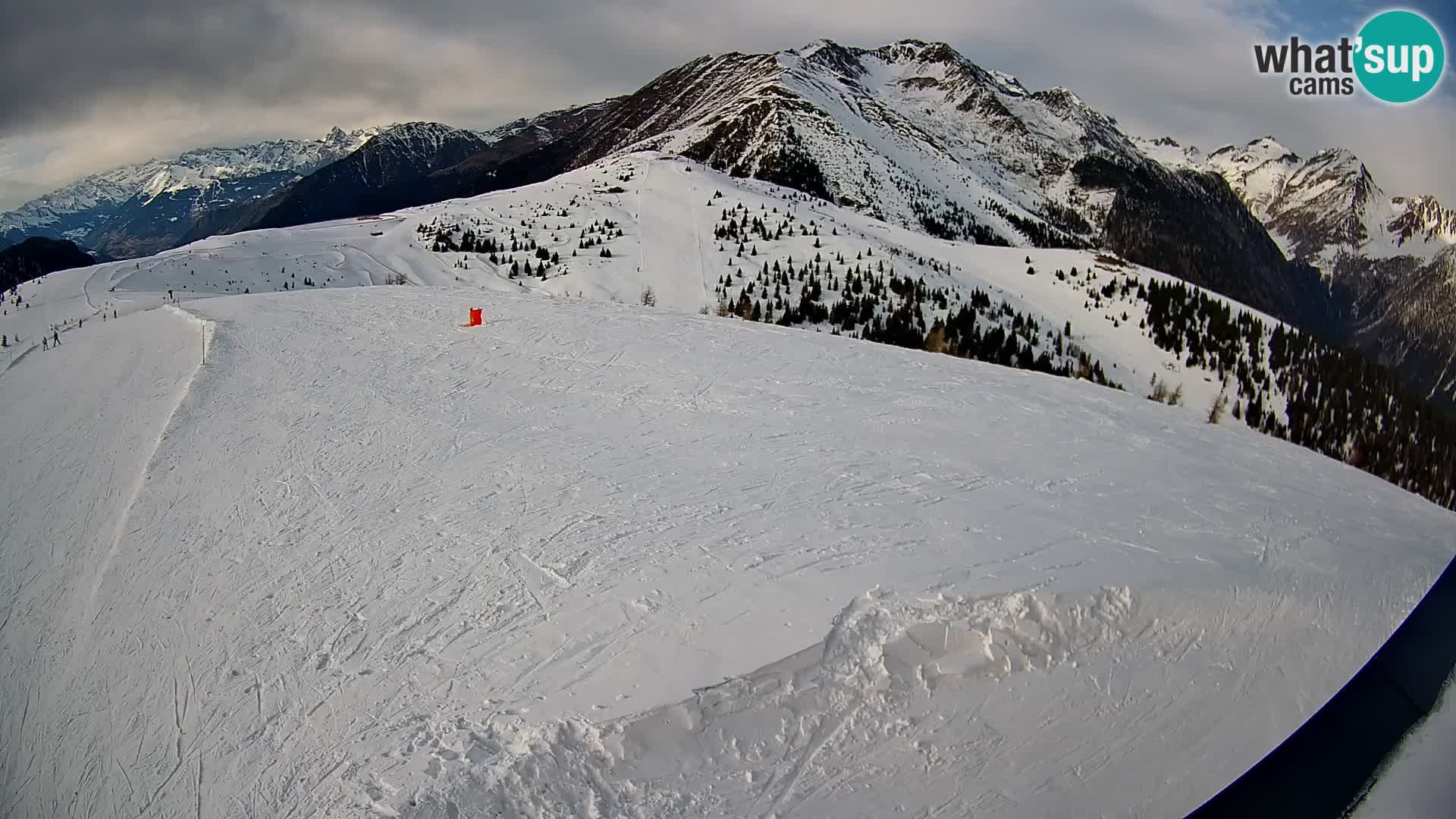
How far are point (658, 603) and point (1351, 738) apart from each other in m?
4.04

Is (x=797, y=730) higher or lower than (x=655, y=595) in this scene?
lower

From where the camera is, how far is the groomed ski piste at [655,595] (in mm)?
4008

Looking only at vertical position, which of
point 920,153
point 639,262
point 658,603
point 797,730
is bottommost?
point 797,730

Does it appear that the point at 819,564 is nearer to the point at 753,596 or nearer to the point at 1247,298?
the point at 753,596

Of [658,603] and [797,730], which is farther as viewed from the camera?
[658,603]

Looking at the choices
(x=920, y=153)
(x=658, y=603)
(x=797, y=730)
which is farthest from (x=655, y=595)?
(x=920, y=153)

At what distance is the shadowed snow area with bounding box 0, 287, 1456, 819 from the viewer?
400cm

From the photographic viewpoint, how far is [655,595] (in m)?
5.12

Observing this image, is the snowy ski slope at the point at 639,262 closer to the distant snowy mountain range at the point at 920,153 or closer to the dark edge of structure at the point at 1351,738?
the dark edge of structure at the point at 1351,738

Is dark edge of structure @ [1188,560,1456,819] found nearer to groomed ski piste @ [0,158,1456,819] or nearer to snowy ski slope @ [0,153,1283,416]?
groomed ski piste @ [0,158,1456,819]

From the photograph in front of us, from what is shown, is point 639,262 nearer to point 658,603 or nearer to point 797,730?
point 658,603

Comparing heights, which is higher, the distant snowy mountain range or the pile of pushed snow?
the distant snowy mountain range

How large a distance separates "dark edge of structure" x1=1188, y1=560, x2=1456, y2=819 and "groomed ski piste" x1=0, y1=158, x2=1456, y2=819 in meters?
Answer: 0.30

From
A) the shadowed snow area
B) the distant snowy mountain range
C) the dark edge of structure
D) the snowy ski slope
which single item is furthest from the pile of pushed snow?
the distant snowy mountain range
